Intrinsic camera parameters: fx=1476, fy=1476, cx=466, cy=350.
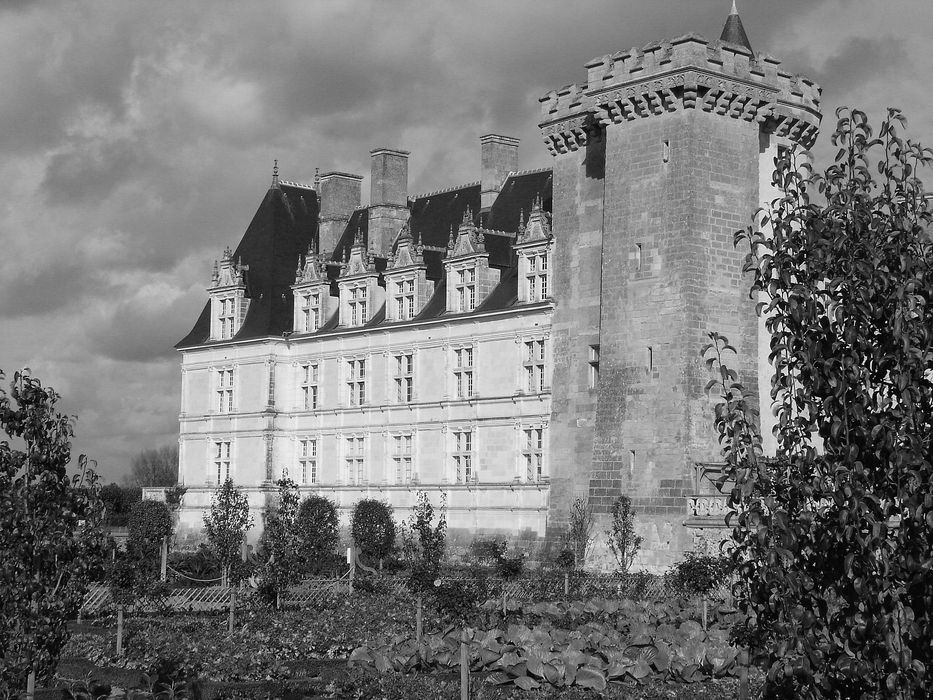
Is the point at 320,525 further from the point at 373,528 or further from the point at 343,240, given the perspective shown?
the point at 343,240

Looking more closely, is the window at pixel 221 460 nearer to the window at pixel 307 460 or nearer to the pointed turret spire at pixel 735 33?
the window at pixel 307 460

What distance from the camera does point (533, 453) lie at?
43906 millimetres

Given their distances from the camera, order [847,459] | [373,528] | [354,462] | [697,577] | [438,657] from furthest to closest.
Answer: [354,462]
[373,528]
[697,577]
[438,657]
[847,459]

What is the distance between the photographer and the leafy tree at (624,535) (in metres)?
37.9

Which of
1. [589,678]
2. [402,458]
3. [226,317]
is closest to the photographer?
[589,678]

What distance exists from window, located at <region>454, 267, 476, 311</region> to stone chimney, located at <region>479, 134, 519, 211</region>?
4506mm

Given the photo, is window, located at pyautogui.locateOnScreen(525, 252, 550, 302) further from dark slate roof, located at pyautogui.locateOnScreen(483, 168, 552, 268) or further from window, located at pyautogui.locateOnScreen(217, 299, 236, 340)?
window, located at pyautogui.locateOnScreen(217, 299, 236, 340)

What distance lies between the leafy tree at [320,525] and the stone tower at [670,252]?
7.70 m

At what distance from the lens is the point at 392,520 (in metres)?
48.1

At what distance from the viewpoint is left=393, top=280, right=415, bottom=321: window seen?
163 feet

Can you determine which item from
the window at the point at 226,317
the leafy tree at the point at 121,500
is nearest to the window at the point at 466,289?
the window at the point at 226,317

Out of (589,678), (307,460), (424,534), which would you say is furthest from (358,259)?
(589,678)

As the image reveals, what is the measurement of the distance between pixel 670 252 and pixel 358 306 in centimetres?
1615

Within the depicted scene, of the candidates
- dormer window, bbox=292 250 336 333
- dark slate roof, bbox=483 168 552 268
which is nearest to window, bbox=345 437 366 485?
dormer window, bbox=292 250 336 333
